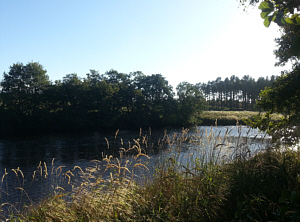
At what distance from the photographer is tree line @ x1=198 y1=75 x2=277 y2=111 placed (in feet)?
284

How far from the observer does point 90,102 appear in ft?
149

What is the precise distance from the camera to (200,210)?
3.41 metres

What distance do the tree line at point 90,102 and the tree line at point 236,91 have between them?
39.4 m

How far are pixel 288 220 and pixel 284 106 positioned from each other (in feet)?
19.7

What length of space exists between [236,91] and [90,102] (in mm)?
67223

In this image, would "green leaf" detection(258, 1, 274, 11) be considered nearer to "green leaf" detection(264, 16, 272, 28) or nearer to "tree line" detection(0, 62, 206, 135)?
"green leaf" detection(264, 16, 272, 28)

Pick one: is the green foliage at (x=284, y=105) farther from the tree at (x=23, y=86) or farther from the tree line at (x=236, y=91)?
the tree line at (x=236, y=91)

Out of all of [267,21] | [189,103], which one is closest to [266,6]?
[267,21]

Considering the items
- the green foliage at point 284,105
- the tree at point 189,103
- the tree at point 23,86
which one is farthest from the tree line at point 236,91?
the green foliage at point 284,105

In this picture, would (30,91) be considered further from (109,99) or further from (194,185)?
(194,185)

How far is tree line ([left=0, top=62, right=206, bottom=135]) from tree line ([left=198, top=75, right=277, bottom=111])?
39.4 metres

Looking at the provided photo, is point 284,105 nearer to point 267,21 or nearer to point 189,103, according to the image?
point 267,21

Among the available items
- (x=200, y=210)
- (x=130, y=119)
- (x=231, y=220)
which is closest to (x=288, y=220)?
(x=231, y=220)

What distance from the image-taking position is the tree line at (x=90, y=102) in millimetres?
40406
